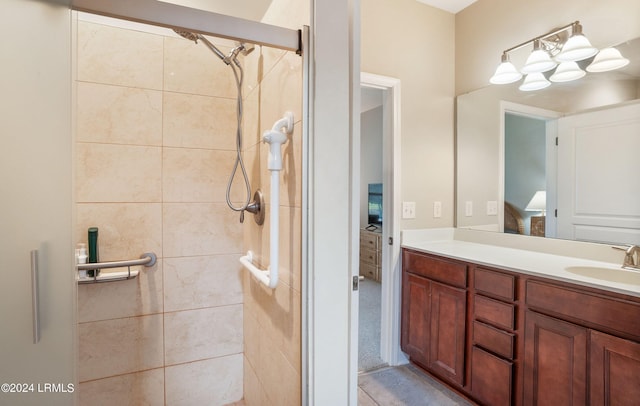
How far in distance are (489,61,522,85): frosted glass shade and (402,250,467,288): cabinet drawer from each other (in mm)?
1340

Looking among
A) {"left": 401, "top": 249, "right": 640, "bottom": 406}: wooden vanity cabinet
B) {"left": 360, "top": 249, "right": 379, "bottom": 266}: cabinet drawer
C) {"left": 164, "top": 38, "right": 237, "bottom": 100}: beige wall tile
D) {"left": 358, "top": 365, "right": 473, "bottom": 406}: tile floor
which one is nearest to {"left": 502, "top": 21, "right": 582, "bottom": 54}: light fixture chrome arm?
{"left": 401, "top": 249, "right": 640, "bottom": 406}: wooden vanity cabinet

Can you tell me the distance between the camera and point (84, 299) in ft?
4.81

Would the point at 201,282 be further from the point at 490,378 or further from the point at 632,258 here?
the point at 632,258

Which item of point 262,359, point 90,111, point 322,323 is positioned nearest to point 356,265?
point 322,323

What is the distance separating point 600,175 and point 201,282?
7.48ft

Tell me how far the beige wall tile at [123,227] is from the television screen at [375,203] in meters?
3.41

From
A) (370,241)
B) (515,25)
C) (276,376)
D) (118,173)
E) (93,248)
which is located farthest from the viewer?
(370,241)

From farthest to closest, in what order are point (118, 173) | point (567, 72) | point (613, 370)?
point (567, 72), point (118, 173), point (613, 370)

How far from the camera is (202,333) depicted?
169 cm

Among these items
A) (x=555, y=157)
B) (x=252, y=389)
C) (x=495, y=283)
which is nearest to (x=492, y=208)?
(x=555, y=157)

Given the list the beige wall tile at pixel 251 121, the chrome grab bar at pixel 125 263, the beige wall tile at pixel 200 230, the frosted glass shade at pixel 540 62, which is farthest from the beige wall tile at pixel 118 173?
the frosted glass shade at pixel 540 62

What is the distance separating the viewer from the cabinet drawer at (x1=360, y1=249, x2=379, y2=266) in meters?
4.32

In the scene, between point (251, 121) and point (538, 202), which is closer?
point (251, 121)

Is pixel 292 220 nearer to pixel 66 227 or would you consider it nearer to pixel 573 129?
pixel 66 227
